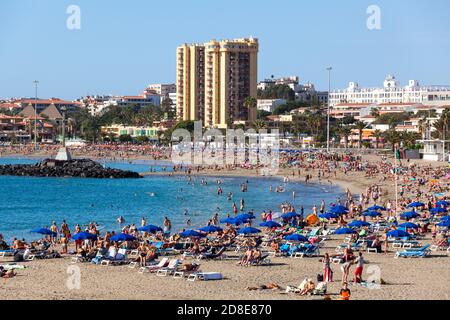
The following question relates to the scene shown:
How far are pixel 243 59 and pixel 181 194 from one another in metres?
77.3

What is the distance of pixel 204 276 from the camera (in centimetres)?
2091

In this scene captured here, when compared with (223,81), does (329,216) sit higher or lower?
lower

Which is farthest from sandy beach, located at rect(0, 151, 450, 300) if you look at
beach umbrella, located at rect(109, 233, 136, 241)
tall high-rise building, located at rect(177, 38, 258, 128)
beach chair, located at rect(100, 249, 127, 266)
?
tall high-rise building, located at rect(177, 38, 258, 128)

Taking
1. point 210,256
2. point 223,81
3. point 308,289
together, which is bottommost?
point 210,256

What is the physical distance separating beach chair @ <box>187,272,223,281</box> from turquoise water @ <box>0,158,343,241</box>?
560 inches

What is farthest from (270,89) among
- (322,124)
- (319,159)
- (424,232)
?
(424,232)

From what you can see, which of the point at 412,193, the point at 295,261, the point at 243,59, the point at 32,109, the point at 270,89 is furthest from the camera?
the point at 270,89

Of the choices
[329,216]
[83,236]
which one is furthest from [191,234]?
[329,216]

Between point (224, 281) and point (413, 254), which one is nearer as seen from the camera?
point (224, 281)

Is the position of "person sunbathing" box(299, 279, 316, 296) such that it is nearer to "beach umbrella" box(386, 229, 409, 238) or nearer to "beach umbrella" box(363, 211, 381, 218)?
"beach umbrella" box(386, 229, 409, 238)

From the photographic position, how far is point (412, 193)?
48938 millimetres

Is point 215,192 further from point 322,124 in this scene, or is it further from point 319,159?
point 322,124

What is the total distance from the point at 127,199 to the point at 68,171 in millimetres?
23024

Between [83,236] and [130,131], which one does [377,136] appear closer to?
[130,131]
